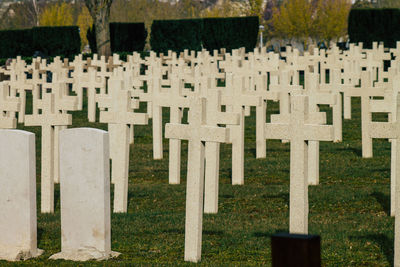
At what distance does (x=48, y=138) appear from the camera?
9.86 m

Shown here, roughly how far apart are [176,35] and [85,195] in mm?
33979

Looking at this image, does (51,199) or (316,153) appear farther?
(316,153)

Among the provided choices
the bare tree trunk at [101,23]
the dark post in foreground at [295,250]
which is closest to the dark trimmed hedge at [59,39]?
the bare tree trunk at [101,23]

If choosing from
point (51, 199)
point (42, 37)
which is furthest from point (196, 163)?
point (42, 37)

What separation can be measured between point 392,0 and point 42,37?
114 ft

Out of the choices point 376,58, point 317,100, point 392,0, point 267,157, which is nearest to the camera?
point 317,100

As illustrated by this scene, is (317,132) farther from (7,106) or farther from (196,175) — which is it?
(7,106)

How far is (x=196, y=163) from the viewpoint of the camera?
702 cm

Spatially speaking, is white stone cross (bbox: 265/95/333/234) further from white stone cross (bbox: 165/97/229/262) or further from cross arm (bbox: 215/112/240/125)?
cross arm (bbox: 215/112/240/125)

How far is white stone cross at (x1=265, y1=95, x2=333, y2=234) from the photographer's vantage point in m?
6.53

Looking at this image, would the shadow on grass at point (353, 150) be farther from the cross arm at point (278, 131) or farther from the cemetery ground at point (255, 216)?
the cross arm at point (278, 131)

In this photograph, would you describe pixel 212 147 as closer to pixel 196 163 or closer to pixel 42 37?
pixel 196 163

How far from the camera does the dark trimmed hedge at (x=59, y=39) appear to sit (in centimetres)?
4047

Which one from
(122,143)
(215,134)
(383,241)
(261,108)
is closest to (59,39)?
(261,108)
